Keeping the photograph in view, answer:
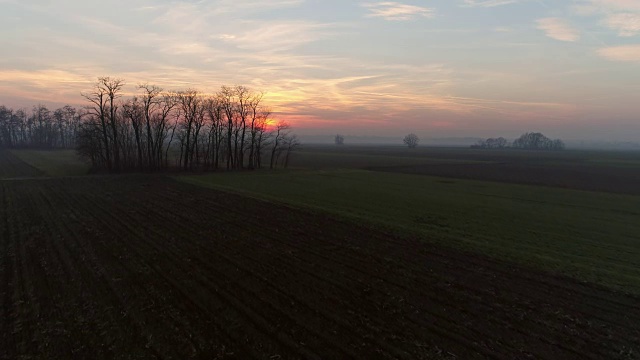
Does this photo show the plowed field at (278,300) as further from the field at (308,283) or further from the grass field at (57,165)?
the grass field at (57,165)

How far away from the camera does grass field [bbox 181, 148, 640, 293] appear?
2008cm

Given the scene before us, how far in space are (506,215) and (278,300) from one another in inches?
1010

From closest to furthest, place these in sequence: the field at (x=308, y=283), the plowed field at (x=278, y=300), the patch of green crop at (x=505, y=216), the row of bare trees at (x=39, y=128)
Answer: the plowed field at (x=278, y=300), the field at (x=308, y=283), the patch of green crop at (x=505, y=216), the row of bare trees at (x=39, y=128)

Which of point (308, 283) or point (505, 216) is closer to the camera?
point (308, 283)

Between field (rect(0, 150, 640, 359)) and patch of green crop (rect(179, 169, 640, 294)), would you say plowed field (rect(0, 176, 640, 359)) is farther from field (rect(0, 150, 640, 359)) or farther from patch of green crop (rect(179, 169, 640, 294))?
patch of green crop (rect(179, 169, 640, 294))

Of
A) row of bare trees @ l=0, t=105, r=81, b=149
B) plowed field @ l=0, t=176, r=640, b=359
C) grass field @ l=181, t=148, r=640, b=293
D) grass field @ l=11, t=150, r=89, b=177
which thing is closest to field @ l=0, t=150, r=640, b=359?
plowed field @ l=0, t=176, r=640, b=359

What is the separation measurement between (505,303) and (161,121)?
2696 inches

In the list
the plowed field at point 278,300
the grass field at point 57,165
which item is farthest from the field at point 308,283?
the grass field at point 57,165

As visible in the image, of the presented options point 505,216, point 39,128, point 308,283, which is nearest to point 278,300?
point 308,283

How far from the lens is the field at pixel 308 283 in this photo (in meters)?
10.8

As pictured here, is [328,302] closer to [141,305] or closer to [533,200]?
[141,305]

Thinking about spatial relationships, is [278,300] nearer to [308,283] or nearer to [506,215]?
[308,283]

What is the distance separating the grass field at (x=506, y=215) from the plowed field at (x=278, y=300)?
2.98 meters

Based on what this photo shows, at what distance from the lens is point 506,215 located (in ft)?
105
